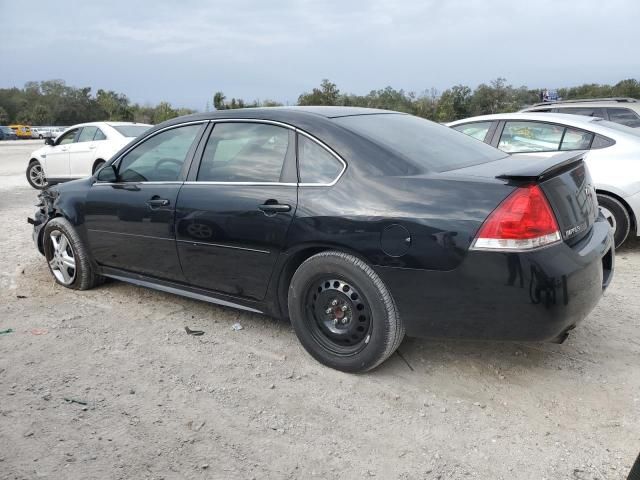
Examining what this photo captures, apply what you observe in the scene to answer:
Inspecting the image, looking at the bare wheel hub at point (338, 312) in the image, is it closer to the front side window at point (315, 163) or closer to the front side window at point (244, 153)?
the front side window at point (315, 163)

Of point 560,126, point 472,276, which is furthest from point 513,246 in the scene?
point 560,126

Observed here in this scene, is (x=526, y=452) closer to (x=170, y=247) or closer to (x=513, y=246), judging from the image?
(x=513, y=246)

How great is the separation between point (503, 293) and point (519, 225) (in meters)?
0.35

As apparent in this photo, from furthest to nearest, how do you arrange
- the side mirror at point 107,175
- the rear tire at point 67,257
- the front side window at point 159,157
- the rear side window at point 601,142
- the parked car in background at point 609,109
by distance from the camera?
the parked car in background at point 609,109 < the rear side window at point 601,142 < the rear tire at point 67,257 < the side mirror at point 107,175 < the front side window at point 159,157

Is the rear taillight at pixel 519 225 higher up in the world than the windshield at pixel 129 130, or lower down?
lower down

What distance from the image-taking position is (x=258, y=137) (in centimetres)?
373

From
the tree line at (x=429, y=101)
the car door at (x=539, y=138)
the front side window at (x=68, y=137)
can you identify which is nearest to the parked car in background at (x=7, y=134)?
the tree line at (x=429, y=101)

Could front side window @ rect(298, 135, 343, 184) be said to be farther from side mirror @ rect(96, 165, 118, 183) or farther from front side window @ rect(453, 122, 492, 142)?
front side window @ rect(453, 122, 492, 142)

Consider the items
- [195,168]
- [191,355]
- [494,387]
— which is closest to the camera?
[494,387]

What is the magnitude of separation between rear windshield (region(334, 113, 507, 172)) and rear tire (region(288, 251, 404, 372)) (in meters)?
0.72

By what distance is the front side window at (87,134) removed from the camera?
11.2 meters

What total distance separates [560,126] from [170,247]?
177 inches

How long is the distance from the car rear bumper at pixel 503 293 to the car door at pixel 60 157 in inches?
411

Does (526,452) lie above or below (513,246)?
below
